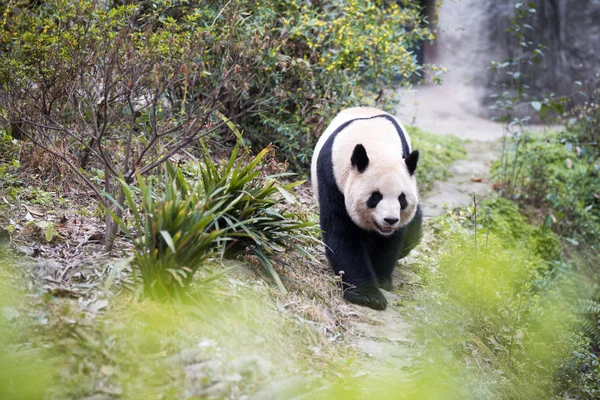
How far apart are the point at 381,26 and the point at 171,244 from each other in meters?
5.64

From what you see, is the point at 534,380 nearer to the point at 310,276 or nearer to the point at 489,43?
the point at 310,276

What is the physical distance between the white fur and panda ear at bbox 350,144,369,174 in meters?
0.04

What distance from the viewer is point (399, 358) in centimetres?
438

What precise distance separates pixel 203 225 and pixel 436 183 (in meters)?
6.39

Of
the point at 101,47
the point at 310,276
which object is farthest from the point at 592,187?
the point at 101,47

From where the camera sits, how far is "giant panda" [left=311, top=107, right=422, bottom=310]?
5.09 m

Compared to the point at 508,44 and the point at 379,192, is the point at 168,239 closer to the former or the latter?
the point at 379,192

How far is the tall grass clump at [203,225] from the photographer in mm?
3830

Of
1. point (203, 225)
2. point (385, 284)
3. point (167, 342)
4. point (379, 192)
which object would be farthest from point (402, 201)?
point (167, 342)

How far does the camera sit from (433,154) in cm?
1056

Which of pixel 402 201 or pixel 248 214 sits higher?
pixel 402 201

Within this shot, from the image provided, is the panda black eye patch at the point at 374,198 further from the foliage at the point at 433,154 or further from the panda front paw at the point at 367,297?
the foliage at the point at 433,154

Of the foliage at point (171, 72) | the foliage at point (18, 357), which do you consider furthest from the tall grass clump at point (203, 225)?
the foliage at point (18, 357)

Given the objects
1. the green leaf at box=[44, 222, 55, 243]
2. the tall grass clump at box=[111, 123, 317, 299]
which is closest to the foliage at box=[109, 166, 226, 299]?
the tall grass clump at box=[111, 123, 317, 299]
